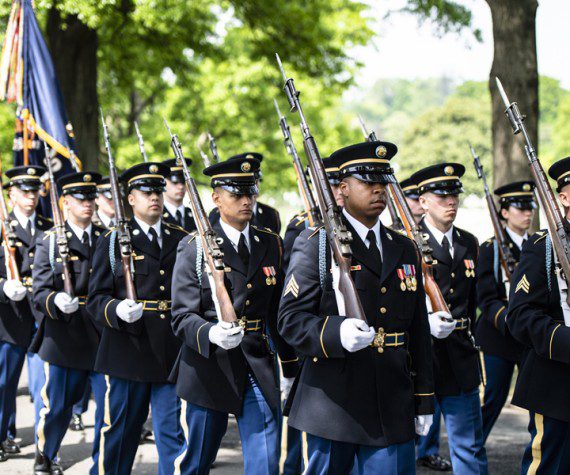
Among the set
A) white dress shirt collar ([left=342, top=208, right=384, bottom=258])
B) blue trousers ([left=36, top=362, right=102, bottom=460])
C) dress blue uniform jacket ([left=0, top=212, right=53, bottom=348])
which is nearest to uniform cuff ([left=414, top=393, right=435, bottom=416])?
white dress shirt collar ([left=342, top=208, right=384, bottom=258])

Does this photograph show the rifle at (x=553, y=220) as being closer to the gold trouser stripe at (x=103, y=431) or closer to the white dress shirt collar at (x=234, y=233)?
the white dress shirt collar at (x=234, y=233)

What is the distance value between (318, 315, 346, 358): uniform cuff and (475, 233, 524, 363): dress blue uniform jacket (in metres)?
3.07

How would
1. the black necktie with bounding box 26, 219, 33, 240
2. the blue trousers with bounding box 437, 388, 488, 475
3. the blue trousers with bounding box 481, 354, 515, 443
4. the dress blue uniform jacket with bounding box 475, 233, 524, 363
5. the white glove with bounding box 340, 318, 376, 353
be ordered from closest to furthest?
the white glove with bounding box 340, 318, 376, 353 → the blue trousers with bounding box 437, 388, 488, 475 → the dress blue uniform jacket with bounding box 475, 233, 524, 363 → the blue trousers with bounding box 481, 354, 515, 443 → the black necktie with bounding box 26, 219, 33, 240

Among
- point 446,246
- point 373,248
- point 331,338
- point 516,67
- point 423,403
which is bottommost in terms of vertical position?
point 423,403

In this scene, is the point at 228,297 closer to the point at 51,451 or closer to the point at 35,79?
the point at 51,451

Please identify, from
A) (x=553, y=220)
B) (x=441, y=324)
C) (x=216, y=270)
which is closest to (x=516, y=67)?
(x=441, y=324)

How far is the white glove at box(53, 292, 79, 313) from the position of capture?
23.6 ft

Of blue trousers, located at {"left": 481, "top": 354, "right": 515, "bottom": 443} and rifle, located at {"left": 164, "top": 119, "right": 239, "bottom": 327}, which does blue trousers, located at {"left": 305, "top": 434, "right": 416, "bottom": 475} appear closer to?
rifle, located at {"left": 164, "top": 119, "right": 239, "bottom": 327}

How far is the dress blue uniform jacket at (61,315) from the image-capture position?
24.1 ft

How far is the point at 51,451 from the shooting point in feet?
23.7

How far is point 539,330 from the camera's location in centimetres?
511

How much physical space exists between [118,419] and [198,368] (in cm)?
112

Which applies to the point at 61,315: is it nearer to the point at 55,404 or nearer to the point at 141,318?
the point at 55,404

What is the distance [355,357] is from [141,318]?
2.39 meters
